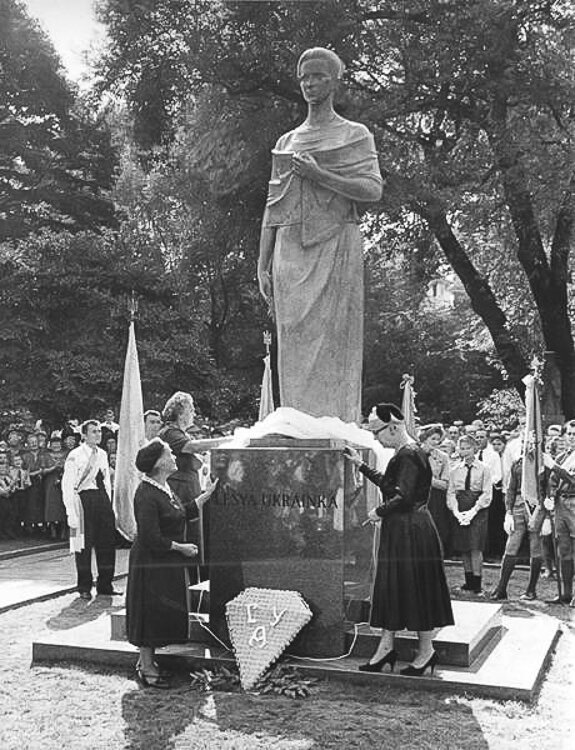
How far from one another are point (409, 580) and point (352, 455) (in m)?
0.95

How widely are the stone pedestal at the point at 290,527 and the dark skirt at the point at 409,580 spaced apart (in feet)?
1.17

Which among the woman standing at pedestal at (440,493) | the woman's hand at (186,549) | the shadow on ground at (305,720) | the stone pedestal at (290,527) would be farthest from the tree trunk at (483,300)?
the shadow on ground at (305,720)

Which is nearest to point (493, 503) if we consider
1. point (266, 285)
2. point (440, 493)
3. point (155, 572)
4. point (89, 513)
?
point (440, 493)

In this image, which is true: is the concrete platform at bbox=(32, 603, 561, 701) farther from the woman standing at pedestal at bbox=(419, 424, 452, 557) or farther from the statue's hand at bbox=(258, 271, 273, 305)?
the woman standing at pedestal at bbox=(419, 424, 452, 557)

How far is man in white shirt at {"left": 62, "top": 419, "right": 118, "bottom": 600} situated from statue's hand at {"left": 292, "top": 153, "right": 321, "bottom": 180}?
4.48m

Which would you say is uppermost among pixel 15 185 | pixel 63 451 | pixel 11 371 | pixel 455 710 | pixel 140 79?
pixel 140 79

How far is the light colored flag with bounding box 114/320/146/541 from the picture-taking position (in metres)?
10.8

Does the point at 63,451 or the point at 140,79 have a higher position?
the point at 140,79

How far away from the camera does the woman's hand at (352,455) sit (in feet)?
21.4

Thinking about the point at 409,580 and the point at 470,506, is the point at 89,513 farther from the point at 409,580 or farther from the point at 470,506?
the point at 409,580

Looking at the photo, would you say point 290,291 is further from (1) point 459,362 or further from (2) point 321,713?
(1) point 459,362

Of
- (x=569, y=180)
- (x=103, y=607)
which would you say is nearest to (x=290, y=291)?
(x=103, y=607)

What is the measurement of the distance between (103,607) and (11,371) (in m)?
10.8

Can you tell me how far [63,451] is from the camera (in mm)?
16281
